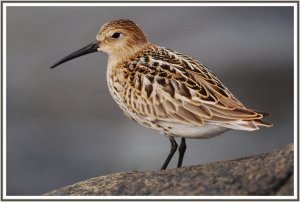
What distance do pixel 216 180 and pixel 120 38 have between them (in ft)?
5.04

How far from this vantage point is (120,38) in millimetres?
5602

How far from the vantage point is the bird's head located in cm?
557

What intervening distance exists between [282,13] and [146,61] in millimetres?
1225

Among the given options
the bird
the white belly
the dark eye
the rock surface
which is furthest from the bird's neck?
the rock surface

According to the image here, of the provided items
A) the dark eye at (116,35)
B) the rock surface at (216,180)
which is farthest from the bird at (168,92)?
the rock surface at (216,180)

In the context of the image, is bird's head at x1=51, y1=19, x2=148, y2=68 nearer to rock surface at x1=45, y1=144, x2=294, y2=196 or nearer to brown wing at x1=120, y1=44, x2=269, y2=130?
brown wing at x1=120, y1=44, x2=269, y2=130

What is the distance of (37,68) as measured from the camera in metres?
6.38

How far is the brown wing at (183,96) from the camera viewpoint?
4.95 m

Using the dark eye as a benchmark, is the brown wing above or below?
below

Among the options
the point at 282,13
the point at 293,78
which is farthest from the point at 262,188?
the point at 282,13

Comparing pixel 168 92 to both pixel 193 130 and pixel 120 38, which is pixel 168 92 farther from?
pixel 120 38

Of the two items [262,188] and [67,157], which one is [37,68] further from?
Answer: [262,188]

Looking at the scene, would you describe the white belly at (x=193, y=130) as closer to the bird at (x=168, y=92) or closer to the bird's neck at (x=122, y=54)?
the bird at (x=168, y=92)

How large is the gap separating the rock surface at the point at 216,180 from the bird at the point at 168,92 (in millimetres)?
260
